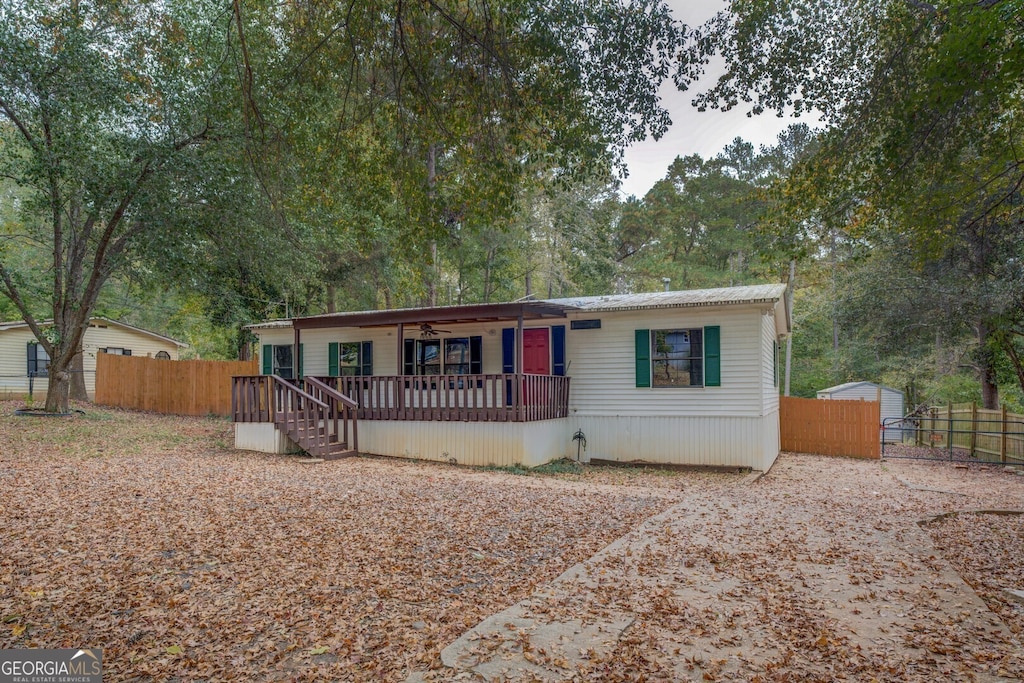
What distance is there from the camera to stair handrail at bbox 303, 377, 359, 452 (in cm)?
1229

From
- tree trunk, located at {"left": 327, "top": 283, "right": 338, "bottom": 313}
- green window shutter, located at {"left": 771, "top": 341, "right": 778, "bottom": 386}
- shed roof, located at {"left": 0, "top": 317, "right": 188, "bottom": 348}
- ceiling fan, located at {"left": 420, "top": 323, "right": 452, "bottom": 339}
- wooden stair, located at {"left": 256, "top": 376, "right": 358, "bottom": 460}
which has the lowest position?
wooden stair, located at {"left": 256, "top": 376, "right": 358, "bottom": 460}

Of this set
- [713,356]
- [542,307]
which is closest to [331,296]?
[542,307]

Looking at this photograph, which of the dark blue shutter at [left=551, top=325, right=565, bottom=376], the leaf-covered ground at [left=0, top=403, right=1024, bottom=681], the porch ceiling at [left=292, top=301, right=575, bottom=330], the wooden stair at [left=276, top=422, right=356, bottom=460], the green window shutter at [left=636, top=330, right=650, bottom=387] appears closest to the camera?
the leaf-covered ground at [left=0, top=403, right=1024, bottom=681]

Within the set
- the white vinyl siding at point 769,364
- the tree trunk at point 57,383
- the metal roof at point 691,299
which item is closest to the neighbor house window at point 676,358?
the metal roof at point 691,299

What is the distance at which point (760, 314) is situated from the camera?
1185 cm

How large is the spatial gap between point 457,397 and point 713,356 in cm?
482

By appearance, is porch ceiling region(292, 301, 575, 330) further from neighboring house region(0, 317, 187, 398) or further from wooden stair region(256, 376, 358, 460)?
neighboring house region(0, 317, 187, 398)

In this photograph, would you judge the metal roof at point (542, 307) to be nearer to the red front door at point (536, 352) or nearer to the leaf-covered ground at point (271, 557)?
the red front door at point (536, 352)

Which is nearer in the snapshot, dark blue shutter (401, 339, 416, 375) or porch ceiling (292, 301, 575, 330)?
porch ceiling (292, 301, 575, 330)

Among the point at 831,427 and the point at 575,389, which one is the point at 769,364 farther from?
the point at 575,389

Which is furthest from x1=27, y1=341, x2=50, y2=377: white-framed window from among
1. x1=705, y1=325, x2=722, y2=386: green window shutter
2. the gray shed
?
the gray shed

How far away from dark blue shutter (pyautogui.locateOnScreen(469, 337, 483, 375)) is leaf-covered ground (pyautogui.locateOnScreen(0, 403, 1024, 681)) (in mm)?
5144

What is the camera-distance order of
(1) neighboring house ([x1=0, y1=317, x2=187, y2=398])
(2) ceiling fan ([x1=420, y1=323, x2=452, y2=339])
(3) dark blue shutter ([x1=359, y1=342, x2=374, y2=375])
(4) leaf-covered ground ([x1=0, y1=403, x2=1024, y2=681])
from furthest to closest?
(1) neighboring house ([x1=0, y1=317, x2=187, y2=398]) < (3) dark blue shutter ([x1=359, y1=342, x2=374, y2=375]) < (2) ceiling fan ([x1=420, y1=323, x2=452, y2=339]) < (4) leaf-covered ground ([x1=0, y1=403, x2=1024, y2=681])

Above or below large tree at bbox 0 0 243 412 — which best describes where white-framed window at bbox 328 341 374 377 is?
below
